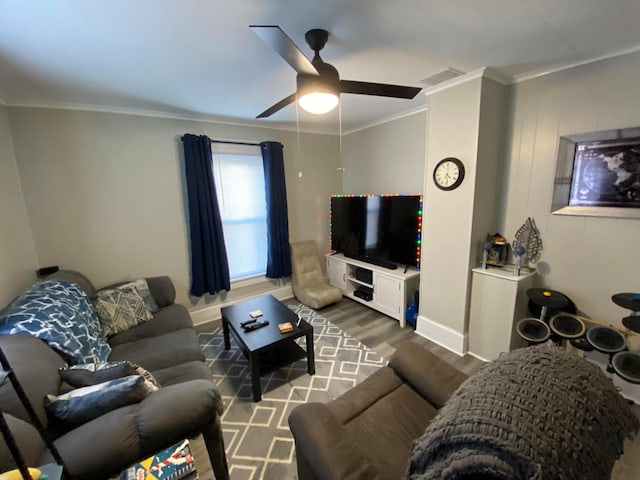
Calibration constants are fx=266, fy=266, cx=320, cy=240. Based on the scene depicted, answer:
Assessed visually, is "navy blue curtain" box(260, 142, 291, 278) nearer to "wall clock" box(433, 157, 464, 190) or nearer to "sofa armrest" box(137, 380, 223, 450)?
"wall clock" box(433, 157, 464, 190)

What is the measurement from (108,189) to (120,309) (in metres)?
1.23

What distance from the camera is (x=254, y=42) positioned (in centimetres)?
157

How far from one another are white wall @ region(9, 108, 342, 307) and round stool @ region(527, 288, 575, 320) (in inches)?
129

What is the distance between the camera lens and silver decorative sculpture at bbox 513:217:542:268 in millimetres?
2244

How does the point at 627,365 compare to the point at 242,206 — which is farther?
the point at 242,206

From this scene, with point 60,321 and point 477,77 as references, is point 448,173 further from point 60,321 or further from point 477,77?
point 60,321

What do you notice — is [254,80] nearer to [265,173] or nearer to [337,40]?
[337,40]

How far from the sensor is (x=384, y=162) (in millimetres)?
3594

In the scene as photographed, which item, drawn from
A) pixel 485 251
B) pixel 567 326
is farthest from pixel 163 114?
pixel 567 326

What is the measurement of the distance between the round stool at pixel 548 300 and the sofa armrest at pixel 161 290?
3.24 metres

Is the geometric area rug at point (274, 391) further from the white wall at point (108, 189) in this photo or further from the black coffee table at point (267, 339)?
the white wall at point (108, 189)

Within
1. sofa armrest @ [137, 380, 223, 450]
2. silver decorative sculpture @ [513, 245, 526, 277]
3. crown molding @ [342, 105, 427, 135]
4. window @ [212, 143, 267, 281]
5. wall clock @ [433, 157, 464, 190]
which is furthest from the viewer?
window @ [212, 143, 267, 281]

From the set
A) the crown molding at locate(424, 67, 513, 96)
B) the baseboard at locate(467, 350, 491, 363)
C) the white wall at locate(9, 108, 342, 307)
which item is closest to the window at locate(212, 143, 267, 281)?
the white wall at locate(9, 108, 342, 307)

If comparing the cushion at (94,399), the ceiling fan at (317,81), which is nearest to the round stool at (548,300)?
the ceiling fan at (317,81)
